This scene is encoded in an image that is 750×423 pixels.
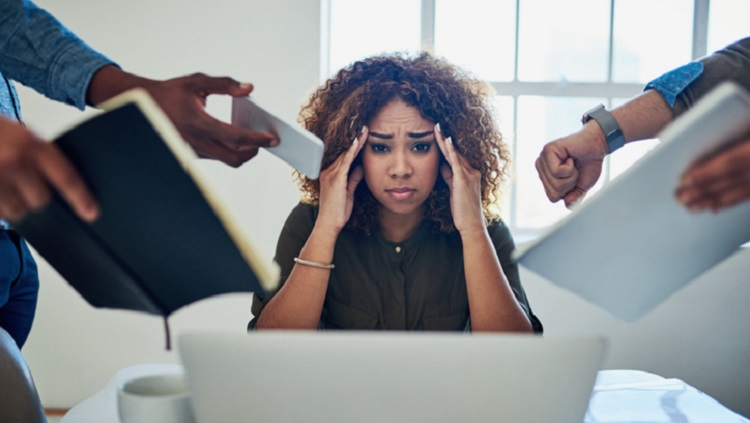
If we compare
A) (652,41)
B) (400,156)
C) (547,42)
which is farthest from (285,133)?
(652,41)

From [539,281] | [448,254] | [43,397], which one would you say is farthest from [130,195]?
[43,397]

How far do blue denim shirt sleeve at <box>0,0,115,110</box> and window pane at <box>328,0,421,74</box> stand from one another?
7.04 feet

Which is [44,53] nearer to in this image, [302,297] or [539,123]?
[302,297]

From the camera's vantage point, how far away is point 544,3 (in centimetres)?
297

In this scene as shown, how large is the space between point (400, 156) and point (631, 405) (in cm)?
75

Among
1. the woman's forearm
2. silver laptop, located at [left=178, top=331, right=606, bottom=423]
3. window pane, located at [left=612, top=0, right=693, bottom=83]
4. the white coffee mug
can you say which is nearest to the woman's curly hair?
the woman's forearm

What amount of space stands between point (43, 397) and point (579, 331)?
7.73 feet

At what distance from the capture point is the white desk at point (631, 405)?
3.23 ft

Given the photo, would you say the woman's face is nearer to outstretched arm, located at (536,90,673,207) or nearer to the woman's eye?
the woman's eye

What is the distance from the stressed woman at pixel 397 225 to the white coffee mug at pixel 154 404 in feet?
2.23

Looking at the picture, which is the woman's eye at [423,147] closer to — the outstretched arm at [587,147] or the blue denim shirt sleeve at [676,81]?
the outstretched arm at [587,147]

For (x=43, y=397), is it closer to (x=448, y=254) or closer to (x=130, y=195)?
(x=448, y=254)

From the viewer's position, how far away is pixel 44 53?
921 mm

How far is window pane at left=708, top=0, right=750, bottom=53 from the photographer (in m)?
3.03
